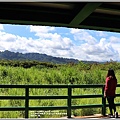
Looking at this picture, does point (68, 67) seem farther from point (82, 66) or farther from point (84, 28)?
point (84, 28)

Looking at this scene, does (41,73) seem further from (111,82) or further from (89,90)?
(111,82)

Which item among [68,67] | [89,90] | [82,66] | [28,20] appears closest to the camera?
[28,20]

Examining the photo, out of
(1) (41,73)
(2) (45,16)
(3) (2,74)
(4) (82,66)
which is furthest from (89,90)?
(2) (45,16)

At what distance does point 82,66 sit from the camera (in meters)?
21.5

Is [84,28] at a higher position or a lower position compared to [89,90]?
higher

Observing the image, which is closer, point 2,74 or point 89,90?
point 89,90

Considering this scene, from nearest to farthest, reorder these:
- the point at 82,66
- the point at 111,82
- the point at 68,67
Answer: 1. the point at 111,82
2. the point at 82,66
3. the point at 68,67

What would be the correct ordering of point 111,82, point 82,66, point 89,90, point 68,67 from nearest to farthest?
point 111,82 → point 89,90 → point 82,66 → point 68,67

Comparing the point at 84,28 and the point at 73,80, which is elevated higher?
the point at 84,28

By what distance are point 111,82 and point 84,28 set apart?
2729mm

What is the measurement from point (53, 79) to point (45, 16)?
42.7 ft

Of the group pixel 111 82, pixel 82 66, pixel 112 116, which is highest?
pixel 82 66

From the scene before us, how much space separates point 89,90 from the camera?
56.4 ft

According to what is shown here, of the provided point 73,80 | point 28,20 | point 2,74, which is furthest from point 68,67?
point 28,20
